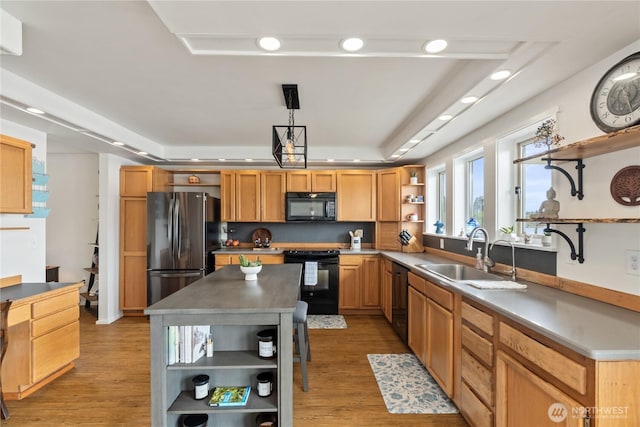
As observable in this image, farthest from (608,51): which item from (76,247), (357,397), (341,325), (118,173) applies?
(76,247)

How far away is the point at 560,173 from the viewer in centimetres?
196

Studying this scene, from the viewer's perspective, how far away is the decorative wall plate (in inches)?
59.1

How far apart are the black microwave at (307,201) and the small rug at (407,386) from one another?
7.32ft

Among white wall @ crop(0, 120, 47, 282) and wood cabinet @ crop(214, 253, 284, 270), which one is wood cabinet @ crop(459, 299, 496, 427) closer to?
wood cabinet @ crop(214, 253, 284, 270)

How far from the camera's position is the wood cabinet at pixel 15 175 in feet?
7.97

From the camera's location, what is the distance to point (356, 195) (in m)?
4.78

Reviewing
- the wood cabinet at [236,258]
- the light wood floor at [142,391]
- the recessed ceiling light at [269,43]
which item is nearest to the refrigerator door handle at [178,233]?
the wood cabinet at [236,258]

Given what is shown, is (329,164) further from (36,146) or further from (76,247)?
(76,247)

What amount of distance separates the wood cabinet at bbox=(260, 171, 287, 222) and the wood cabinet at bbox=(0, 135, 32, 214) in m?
2.71

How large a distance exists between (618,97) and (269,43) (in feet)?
6.04

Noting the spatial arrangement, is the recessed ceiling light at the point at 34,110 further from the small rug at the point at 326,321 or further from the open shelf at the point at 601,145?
the open shelf at the point at 601,145

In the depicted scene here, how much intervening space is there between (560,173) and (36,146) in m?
4.60

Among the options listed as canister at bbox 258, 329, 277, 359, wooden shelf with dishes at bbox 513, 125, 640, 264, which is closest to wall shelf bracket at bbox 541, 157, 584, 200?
wooden shelf with dishes at bbox 513, 125, 640, 264

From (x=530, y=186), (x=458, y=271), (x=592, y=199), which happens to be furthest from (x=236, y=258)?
(x=592, y=199)
